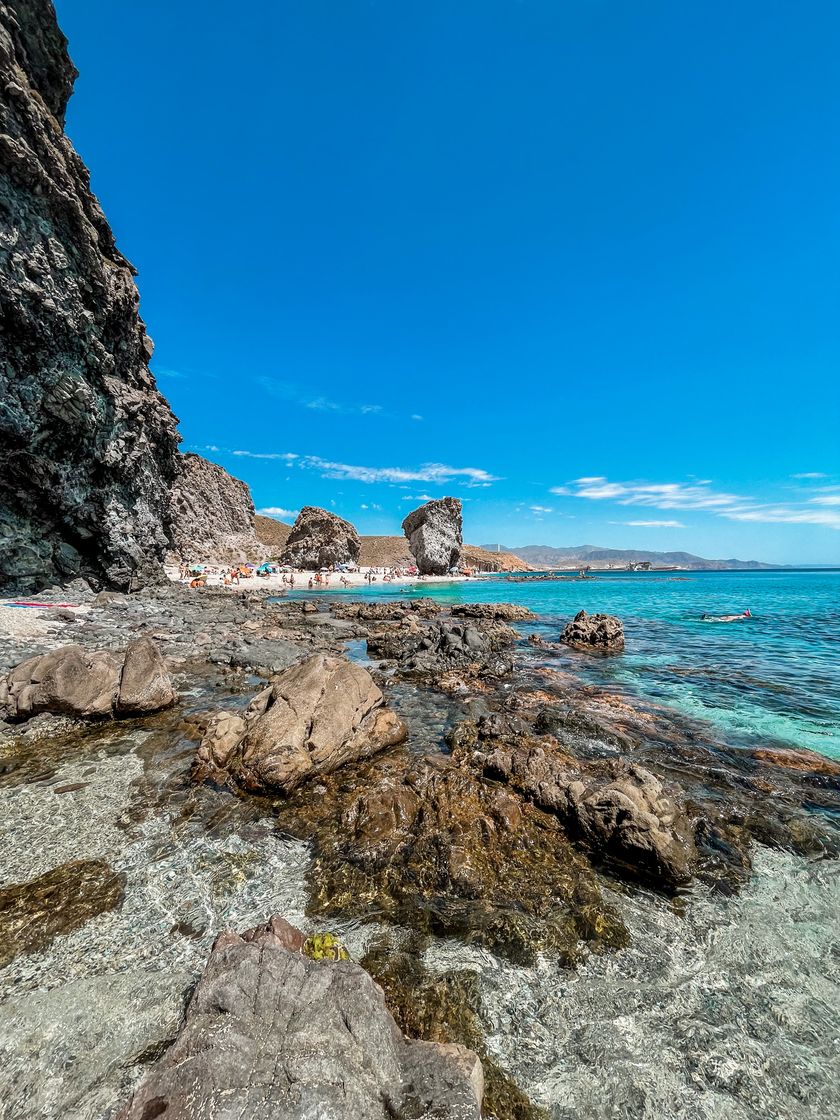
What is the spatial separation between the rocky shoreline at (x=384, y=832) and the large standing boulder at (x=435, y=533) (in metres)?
86.9

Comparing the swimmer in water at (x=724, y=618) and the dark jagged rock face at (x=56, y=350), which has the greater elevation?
the dark jagged rock face at (x=56, y=350)

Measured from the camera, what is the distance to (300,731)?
26.4ft

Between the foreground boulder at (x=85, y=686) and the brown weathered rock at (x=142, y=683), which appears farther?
the brown weathered rock at (x=142, y=683)

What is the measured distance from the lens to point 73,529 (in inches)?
1045

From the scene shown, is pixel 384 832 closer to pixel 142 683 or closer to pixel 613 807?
pixel 613 807

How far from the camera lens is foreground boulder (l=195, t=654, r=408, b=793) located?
24.6 feet

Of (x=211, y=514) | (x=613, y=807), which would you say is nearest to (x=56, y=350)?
(x=613, y=807)

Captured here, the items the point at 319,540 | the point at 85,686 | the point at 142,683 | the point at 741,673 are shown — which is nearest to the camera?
the point at 85,686

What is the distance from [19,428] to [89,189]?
14704 mm

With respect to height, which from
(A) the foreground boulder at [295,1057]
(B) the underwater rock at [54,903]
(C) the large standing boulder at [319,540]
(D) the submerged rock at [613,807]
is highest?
(C) the large standing boulder at [319,540]

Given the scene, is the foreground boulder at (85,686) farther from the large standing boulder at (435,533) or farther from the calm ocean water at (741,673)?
the large standing boulder at (435,533)

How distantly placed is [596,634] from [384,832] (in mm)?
18387

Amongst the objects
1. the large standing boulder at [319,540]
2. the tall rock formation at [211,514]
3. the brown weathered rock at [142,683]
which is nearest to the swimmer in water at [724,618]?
Result: the brown weathered rock at [142,683]

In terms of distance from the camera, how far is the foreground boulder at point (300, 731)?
295 inches
